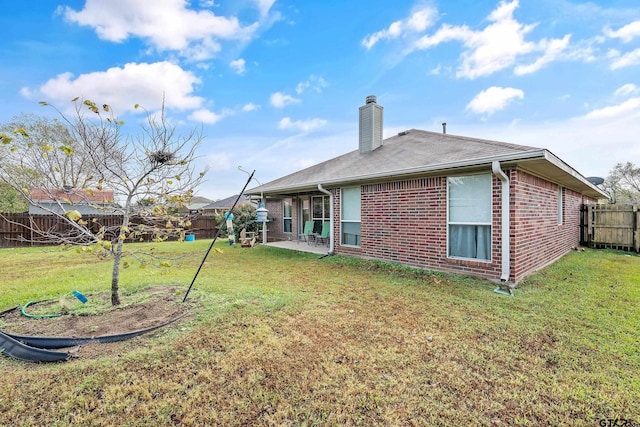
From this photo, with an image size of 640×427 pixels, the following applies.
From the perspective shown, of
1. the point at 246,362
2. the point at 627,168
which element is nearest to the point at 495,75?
the point at 246,362

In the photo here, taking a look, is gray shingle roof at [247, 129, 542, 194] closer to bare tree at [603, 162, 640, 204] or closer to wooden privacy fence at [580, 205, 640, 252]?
wooden privacy fence at [580, 205, 640, 252]

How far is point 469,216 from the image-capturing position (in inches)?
245

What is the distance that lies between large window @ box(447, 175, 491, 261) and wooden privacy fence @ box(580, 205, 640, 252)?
831 centimetres

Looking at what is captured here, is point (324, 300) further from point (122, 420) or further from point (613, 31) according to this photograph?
point (613, 31)

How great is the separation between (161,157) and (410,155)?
248 inches

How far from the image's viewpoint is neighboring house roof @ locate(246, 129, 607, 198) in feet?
18.1

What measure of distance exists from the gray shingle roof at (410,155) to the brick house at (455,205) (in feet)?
0.11

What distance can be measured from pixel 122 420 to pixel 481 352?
3.28m

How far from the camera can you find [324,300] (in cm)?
484

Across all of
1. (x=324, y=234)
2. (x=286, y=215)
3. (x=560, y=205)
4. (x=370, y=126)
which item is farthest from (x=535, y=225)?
(x=286, y=215)

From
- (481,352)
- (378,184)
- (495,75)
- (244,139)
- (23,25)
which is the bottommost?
(481,352)

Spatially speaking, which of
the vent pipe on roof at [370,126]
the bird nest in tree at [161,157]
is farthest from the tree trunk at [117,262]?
the vent pipe on roof at [370,126]

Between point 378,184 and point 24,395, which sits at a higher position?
point 378,184

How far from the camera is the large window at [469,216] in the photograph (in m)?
6.00
